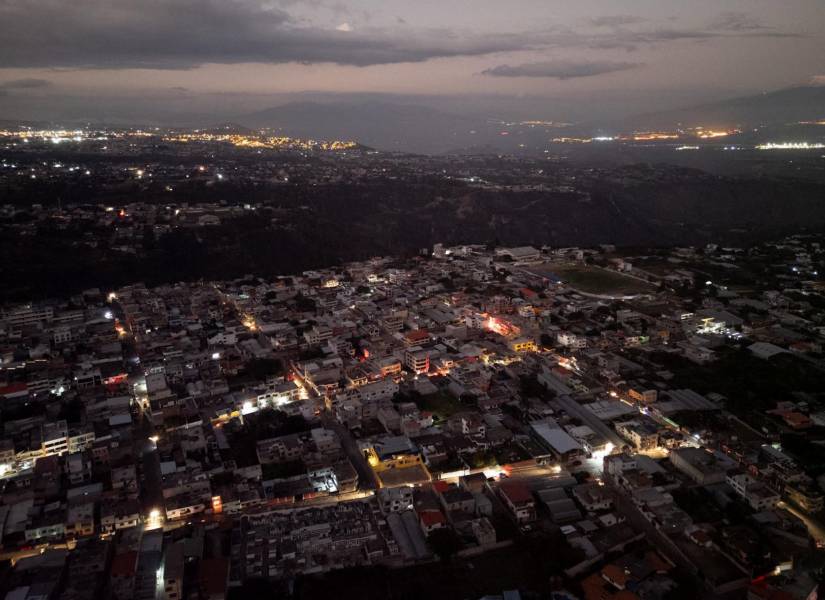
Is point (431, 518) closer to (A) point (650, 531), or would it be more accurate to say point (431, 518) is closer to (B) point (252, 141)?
(A) point (650, 531)

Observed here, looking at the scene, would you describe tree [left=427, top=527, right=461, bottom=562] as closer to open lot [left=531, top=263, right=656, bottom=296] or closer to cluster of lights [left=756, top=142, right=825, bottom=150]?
open lot [left=531, top=263, right=656, bottom=296]

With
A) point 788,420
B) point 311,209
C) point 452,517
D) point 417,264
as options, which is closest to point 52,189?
point 311,209

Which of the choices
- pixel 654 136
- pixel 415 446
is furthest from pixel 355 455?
pixel 654 136

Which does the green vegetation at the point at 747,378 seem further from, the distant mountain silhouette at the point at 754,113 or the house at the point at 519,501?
the distant mountain silhouette at the point at 754,113

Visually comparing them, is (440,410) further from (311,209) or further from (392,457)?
(311,209)

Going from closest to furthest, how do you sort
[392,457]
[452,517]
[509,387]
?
[452,517] < [392,457] < [509,387]

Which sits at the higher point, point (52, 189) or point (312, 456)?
point (52, 189)

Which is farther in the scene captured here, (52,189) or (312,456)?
(52,189)
